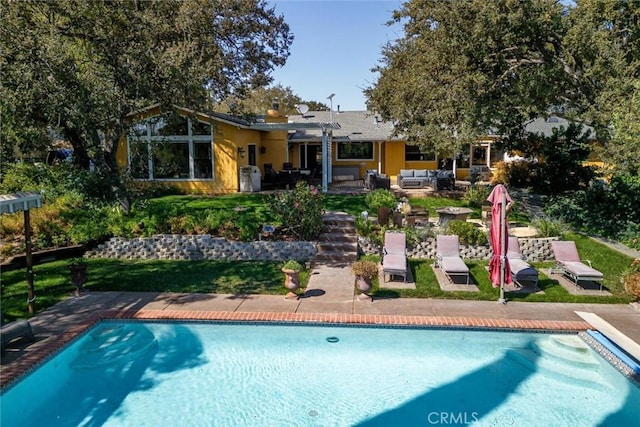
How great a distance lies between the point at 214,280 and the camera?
1184 centimetres

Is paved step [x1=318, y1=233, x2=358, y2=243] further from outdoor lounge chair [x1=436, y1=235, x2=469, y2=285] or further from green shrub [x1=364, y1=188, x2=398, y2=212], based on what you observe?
outdoor lounge chair [x1=436, y1=235, x2=469, y2=285]

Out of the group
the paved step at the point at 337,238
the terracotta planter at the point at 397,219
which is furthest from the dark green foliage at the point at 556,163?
the paved step at the point at 337,238

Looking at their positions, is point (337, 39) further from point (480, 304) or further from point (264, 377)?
point (264, 377)

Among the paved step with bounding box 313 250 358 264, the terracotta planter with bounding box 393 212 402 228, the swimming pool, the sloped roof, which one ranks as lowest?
the swimming pool

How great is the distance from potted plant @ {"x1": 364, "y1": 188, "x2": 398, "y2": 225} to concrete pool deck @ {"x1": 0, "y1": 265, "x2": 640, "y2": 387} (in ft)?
14.6

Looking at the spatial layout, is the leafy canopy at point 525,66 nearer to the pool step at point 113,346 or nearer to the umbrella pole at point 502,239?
the umbrella pole at point 502,239

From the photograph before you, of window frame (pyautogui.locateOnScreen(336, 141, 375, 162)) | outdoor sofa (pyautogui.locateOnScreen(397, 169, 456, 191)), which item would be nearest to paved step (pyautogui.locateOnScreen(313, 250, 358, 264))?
outdoor sofa (pyautogui.locateOnScreen(397, 169, 456, 191))

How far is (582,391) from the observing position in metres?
7.36

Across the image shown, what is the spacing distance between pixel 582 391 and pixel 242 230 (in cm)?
943

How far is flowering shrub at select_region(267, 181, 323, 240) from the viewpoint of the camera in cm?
1404

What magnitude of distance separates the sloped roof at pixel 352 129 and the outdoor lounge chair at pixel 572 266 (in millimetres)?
14937

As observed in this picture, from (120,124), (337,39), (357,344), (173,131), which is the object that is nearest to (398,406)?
(357,344)

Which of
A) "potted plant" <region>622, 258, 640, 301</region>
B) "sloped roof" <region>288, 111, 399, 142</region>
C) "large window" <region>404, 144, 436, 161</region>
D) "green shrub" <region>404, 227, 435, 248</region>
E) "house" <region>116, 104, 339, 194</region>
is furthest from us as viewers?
"large window" <region>404, 144, 436, 161</region>

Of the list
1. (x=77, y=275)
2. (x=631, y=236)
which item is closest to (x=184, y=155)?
(x=77, y=275)
